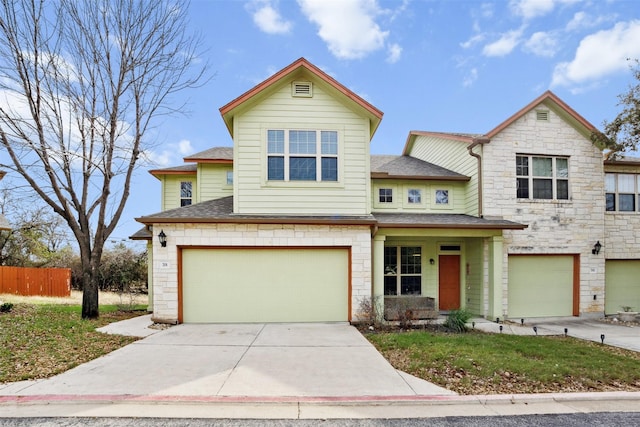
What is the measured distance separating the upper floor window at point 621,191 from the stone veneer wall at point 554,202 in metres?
0.86

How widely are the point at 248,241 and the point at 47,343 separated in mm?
5111

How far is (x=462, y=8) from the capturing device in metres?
11.6

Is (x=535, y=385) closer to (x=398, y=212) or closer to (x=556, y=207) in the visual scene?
(x=398, y=212)

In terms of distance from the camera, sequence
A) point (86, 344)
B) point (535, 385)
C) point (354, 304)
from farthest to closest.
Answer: point (354, 304) → point (86, 344) → point (535, 385)

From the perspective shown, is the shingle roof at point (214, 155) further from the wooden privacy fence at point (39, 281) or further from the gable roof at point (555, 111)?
the wooden privacy fence at point (39, 281)

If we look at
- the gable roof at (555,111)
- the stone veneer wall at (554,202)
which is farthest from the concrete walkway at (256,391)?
the gable roof at (555,111)

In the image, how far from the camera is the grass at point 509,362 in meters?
5.37

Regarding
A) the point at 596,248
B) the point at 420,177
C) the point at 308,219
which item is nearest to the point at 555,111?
the point at 596,248

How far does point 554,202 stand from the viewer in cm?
1171

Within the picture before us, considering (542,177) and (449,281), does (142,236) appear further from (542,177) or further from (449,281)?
(542,177)

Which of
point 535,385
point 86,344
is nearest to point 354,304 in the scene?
point 535,385

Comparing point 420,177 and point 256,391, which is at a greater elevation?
point 420,177

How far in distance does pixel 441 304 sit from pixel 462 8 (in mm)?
10680

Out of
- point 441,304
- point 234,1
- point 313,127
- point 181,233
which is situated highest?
point 234,1
